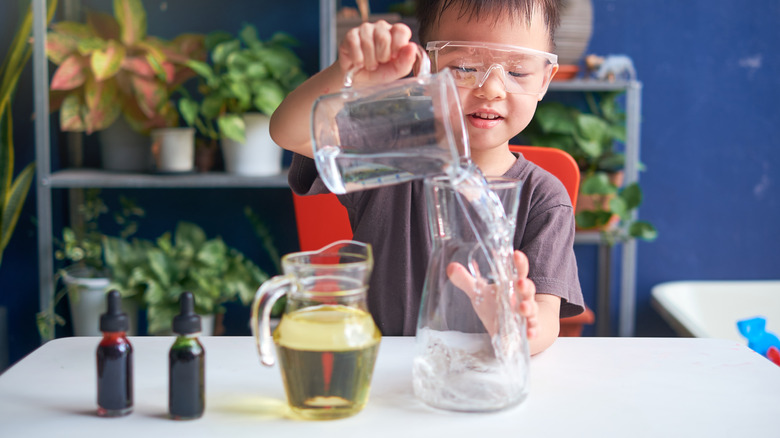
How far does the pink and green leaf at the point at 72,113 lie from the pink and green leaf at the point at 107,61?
11 cm

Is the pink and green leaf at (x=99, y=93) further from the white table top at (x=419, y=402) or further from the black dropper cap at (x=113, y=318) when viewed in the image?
the black dropper cap at (x=113, y=318)

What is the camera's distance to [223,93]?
229 cm

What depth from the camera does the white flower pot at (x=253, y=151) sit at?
7.64 ft

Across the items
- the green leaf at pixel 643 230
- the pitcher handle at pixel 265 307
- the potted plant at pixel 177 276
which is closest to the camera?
the pitcher handle at pixel 265 307

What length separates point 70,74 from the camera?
220 centimetres

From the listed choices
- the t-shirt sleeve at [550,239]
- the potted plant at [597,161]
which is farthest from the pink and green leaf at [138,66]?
the t-shirt sleeve at [550,239]

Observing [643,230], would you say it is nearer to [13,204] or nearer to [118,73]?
[118,73]

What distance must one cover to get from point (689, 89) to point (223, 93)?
66.3 inches

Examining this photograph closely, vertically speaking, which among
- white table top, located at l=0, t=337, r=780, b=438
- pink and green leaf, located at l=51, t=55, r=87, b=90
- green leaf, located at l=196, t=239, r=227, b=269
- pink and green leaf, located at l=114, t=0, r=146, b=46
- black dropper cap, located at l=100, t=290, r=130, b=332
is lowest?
green leaf, located at l=196, t=239, r=227, b=269

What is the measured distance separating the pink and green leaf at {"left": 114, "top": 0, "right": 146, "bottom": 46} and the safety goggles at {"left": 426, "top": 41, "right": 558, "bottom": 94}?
143 cm

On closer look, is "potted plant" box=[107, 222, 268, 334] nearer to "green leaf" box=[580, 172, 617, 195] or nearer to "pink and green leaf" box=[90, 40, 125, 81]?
"pink and green leaf" box=[90, 40, 125, 81]

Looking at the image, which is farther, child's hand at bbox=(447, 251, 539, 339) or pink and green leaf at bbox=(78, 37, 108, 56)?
pink and green leaf at bbox=(78, 37, 108, 56)

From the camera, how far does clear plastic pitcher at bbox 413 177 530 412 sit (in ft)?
2.38

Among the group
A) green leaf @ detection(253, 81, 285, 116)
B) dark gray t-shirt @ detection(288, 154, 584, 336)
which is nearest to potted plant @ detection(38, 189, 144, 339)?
green leaf @ detection(253, 81, 285, 116)
